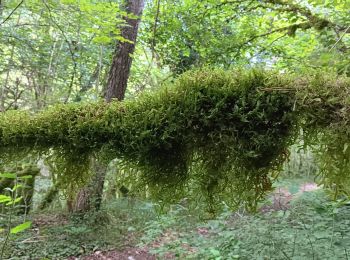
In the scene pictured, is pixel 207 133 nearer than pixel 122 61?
Yes

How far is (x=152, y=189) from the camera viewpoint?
1505 millimetres

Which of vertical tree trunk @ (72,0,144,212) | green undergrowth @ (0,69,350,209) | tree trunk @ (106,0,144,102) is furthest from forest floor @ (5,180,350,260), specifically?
tree trunk @ (106,0,144,102)

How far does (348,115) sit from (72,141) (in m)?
1.25

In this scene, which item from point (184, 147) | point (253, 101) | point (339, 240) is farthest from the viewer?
point (339, 240)

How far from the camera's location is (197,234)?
4.84m

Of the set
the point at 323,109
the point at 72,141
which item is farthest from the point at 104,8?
the point at 323,109

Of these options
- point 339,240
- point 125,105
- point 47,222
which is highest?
point 125,105

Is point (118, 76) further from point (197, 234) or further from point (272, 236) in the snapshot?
point (272, 236)

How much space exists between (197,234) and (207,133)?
3941 millimetres

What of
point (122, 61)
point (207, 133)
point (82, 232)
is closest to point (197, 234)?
point (82, 232)

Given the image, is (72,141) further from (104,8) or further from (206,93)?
(104,8)

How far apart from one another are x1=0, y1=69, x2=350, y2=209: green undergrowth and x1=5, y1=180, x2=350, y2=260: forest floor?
114cm

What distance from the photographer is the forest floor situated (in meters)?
3.01

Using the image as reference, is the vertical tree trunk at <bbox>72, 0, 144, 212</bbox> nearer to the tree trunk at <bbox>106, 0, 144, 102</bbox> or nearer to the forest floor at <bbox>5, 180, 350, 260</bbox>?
the tree trunk at <bbox>106, 0, 144, 102</bbox>
